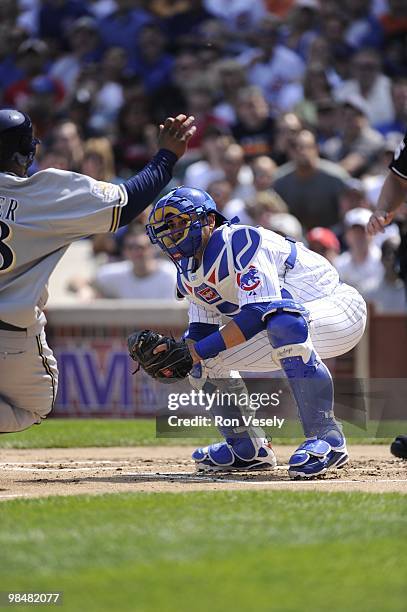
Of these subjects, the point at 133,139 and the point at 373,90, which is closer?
the point at 373,90

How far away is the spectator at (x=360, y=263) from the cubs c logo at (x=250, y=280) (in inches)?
219

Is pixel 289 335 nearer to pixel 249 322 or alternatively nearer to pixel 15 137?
pixel 249 322

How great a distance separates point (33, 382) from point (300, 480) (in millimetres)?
1475

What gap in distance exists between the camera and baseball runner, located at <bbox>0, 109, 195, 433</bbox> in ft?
18.5

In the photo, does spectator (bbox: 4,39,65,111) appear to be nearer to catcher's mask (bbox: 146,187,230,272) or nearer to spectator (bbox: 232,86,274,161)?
spectator (bbox: 232,86,274,161)

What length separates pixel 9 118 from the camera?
18.8 feet

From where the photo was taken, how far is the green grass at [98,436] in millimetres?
8500

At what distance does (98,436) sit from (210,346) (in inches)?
136

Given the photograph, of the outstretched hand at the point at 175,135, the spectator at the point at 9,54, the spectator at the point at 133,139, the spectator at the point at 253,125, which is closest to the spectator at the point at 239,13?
the spectator at the point at 133,139

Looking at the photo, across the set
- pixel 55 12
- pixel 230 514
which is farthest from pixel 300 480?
pixel 55 12

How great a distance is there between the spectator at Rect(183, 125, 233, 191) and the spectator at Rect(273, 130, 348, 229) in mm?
712

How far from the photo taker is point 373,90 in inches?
535

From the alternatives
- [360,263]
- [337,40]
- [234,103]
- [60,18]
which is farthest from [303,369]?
[60,18]

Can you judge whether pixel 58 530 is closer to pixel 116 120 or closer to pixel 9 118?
pixel 9 118
